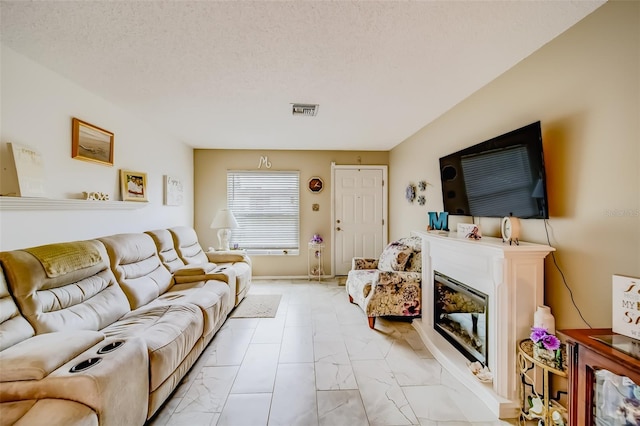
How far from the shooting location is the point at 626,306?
1109 millimetres

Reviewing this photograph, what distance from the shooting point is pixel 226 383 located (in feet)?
6.43

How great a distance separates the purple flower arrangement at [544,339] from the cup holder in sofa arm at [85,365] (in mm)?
2361

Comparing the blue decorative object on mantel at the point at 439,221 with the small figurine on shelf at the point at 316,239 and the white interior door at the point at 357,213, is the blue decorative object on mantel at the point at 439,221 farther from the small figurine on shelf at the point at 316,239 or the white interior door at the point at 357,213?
the small figurine on shelf at the point at 316,239

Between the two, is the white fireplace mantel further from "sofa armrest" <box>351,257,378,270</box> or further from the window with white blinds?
the window with white blinds

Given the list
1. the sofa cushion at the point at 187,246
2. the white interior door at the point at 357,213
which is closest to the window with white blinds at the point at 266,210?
the white interior door at the point at 357,213

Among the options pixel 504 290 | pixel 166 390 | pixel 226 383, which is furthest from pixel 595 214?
pixel 166 390

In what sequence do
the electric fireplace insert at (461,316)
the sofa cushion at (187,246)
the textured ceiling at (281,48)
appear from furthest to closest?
the sofa cushion at (187,246) → the electric fireplace insert at (461,316) → the textured ceiling at (281,48)

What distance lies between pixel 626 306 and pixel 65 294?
307cm

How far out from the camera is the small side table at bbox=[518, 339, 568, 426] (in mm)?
1440

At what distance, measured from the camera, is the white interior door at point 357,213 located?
492cm

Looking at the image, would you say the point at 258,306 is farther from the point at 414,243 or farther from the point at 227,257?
the point at 414,243

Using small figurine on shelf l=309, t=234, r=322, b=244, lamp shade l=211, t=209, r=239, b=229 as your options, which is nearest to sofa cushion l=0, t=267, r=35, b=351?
lamp shade l=211, t=209, r=239, b=229

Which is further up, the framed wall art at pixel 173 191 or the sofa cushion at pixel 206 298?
the framed wall art at pixel 173 191

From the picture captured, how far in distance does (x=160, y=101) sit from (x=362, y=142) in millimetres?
2856
